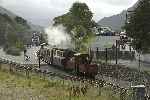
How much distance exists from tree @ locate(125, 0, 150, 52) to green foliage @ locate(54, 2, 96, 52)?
22.4m

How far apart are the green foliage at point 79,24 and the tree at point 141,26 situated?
884 inches

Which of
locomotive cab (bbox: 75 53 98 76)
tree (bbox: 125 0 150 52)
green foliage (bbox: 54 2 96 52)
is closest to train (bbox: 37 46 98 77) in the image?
locomotive cab (bbox: 75 53 98 76)

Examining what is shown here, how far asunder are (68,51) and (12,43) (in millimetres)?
63939

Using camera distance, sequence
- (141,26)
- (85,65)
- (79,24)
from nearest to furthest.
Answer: (85,65) < (141,26) < (79,24)

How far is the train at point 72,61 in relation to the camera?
4100 centimetres

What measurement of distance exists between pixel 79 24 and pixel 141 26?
25.3 metres

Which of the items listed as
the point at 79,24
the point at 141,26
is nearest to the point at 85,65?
the point at 141,26

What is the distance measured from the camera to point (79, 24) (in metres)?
76.0

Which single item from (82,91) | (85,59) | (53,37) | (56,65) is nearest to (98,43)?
(53,37)

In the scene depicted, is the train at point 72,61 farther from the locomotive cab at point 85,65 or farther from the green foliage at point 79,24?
the green foliage at point 79,24

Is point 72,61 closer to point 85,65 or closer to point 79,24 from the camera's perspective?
point 85,65

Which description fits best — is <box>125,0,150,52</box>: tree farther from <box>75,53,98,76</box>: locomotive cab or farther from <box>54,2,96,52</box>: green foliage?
<box>54,2,96,52</box>: green foliage

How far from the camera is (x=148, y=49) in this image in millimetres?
52062

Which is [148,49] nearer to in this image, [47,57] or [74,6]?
[47,57]
